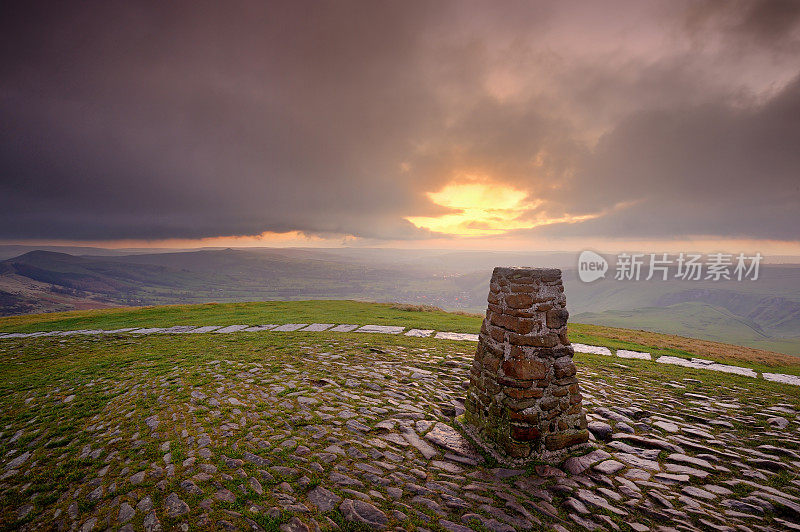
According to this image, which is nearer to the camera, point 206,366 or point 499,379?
point 499,379

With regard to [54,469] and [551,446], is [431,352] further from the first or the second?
[54,469]

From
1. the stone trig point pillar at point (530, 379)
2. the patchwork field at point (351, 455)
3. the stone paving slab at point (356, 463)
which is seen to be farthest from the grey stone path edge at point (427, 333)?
the stone trig point pillar at point (530, 379)

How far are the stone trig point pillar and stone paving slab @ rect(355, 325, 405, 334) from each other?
10.6m

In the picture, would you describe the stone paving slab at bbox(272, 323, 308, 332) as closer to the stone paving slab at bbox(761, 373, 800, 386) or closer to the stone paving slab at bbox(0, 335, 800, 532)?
the stone paving slab at bbox(0, 335, 800, 532)

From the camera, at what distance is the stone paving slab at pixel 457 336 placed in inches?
598

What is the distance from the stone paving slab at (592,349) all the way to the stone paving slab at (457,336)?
4.41m

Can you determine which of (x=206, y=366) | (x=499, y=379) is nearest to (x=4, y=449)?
(x=206, y=366)

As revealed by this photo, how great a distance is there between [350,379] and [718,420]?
8.95m

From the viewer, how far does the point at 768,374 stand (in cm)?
1179

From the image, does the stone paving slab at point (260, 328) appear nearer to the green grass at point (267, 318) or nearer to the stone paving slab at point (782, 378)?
the green grass at point (267, 318)

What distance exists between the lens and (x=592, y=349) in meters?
14.6

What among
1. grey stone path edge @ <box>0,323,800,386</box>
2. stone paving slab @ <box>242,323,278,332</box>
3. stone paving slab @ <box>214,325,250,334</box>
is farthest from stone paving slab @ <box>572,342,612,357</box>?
stone paving slab @ <box>214,325,250,334</box>

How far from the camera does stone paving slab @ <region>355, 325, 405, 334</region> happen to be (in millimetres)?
16461

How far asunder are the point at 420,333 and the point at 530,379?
10.9 m
